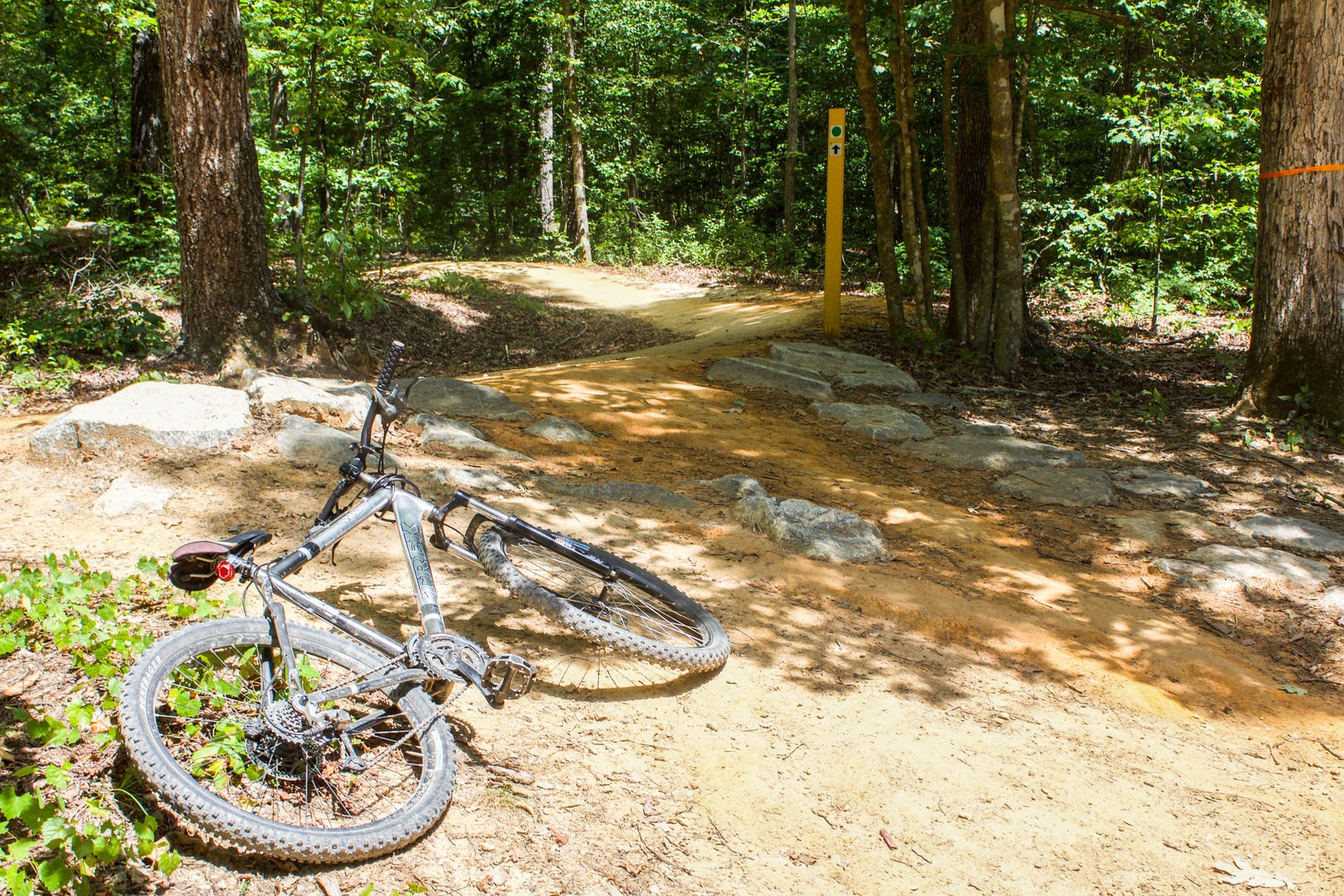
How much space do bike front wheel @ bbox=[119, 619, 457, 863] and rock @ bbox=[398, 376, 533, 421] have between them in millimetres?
4088

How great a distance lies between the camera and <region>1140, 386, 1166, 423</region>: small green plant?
7828 millimetres

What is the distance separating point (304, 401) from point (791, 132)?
15.1m

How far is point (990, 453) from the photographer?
6.75 m

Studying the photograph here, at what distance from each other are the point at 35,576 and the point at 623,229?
60.7 feet

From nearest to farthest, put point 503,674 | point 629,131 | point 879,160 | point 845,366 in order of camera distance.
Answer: point 503,674, point 845,366, point 879,160, point 629,131

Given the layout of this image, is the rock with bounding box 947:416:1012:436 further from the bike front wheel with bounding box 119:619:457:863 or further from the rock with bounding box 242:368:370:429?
the bike front wheel with bounding box 119:619:457:863

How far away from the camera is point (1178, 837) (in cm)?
273

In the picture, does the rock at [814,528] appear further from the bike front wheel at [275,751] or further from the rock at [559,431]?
the bike front wheel at [275,751]

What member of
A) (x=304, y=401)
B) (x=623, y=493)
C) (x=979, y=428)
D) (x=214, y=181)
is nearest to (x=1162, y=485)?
(x=979, y=428)

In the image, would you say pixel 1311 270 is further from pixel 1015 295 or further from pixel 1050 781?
pixel 1050 781

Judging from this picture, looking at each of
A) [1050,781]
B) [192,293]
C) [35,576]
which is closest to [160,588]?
[35,576]

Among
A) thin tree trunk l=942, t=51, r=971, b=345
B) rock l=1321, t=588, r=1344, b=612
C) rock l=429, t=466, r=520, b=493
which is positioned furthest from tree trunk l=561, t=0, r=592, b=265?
rock l=1321, t=588, r=1344, b=612

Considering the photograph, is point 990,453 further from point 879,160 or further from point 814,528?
point 879,160

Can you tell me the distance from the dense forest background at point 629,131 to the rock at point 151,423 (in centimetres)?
396
